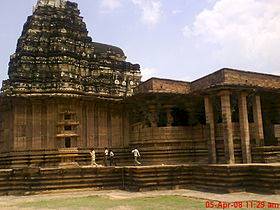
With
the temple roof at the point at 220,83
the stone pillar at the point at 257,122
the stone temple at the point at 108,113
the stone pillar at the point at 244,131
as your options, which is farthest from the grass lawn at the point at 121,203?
the stone pillar at the point at 257,122

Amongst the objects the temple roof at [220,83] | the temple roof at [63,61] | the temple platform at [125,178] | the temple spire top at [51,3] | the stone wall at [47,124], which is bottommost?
the temple platform at [125,178]

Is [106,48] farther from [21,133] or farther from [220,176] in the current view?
[220,176]

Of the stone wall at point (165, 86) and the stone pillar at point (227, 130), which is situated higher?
the stone wall at point (165, 86)

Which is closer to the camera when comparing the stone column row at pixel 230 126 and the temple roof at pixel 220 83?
the stone column row at pixel 230 126

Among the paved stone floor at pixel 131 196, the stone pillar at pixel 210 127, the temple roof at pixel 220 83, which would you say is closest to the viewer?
the paved stone floor at pixel 131 196

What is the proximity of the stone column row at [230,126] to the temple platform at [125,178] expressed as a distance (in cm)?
295

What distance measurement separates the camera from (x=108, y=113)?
22188mm

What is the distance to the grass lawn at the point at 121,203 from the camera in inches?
418

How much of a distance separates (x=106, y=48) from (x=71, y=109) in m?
6.44

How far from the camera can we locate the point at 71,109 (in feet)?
66.4

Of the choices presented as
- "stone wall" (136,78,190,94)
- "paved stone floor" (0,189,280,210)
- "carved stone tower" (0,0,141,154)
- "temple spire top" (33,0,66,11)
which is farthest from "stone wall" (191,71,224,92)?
"temple spire top" (33,0,66,11)

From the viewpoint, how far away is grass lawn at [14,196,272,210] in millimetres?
10627

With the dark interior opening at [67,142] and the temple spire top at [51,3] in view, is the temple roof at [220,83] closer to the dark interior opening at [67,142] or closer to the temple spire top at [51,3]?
the dark interior opening at [67,142]

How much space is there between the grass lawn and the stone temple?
2.93 metres
